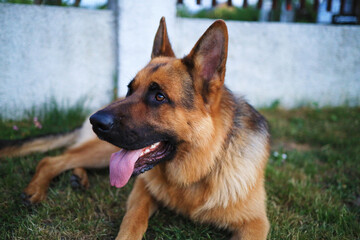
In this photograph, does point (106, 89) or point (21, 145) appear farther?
point (106, 89)

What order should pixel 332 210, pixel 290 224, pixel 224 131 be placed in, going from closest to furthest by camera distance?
pixel 224 131
pixel 290 224
pixel 332 210

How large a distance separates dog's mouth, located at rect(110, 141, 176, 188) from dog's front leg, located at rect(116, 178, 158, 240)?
373 millimetres

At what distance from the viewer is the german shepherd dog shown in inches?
83.7

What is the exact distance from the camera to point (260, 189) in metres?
2.56

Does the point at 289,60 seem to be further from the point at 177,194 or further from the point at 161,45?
the point at 177,194

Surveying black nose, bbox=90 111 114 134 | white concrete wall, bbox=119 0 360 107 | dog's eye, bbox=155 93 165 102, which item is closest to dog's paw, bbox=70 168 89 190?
black nose, bbox=90 111 114 134

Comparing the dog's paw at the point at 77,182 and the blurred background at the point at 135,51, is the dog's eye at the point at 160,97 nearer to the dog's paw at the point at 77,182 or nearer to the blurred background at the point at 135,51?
the dog's paw at the point at 77,182

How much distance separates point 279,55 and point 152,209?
4.80 meters

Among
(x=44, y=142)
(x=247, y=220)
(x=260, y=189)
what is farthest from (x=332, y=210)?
(x=44, y=142)

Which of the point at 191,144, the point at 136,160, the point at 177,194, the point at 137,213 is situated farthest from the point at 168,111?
the point at 137,213

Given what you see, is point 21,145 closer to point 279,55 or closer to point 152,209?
point 152,209

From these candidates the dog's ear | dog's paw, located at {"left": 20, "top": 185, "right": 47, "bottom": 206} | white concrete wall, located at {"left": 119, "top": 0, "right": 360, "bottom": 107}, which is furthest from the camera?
white concrete wall, located at {"left": 119, "top": 0, "right": 360, "bottom": 107}

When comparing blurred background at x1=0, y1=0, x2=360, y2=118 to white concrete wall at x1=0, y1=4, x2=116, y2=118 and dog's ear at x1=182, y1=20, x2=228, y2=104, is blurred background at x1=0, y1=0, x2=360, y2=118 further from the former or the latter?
dog's ear at x1=182, y1=20, x2=228, y2=104

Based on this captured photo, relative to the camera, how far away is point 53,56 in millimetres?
4648
